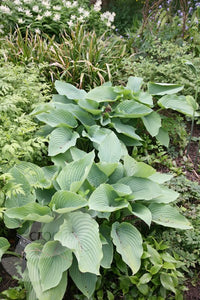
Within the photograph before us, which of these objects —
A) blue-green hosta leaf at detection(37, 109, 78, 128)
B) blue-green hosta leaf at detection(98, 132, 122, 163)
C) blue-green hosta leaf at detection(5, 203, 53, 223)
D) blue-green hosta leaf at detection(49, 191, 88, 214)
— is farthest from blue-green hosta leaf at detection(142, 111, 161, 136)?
blue-green hosta leaf at detection(5, 203, 53, 223)

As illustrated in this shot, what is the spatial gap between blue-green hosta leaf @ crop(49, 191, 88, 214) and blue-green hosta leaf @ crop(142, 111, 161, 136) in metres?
1.38

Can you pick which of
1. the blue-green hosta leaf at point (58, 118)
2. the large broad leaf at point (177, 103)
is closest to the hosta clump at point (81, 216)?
the blue-green hosta leaf at point (58, 118)

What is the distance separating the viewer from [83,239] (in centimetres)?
183

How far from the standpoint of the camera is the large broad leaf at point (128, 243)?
1908 millimetres

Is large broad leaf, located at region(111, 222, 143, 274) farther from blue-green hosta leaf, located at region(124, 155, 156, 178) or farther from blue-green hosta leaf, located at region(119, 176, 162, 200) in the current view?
blue-green hosta leaf, located at region(124, 155, 156, 178)

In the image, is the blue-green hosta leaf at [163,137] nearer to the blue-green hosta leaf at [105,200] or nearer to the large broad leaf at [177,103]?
the large broad leaf at [177,103]

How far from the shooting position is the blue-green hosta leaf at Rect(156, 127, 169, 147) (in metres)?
3.19

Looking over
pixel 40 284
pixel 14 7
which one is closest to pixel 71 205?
pixel 40 284

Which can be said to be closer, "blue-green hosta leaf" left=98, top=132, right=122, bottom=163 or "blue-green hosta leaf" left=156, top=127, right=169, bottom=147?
"blue-green hosta leaf" left=98, top=132, right=122, bottom=163

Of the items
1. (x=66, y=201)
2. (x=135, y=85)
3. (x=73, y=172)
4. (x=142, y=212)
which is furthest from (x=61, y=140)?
(x=135, y=85)

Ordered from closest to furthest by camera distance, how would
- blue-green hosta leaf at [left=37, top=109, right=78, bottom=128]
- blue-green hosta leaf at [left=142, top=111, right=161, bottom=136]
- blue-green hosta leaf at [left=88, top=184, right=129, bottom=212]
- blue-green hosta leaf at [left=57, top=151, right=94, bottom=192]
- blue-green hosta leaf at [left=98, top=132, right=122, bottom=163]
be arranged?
blue-green hosta leaf at [left=88, top=184, right=129, bottom=212] → blue-green hosta leaf at [left=57, top=151, right=94, bottom=192] → blue-green hosta leaf at [left=98, top=132, right=122, bottom=163] → blue-green hosta leaf at [left=37, top=109, right=78, bottom=128] → blue-green hosta leaf at [left=142, top=111, right=161, bottom=136]

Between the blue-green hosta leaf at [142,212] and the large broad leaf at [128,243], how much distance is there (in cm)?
10

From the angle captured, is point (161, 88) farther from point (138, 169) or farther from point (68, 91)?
point (138, 169)

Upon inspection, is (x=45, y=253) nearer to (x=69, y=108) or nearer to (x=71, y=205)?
(x=71, y=205)
